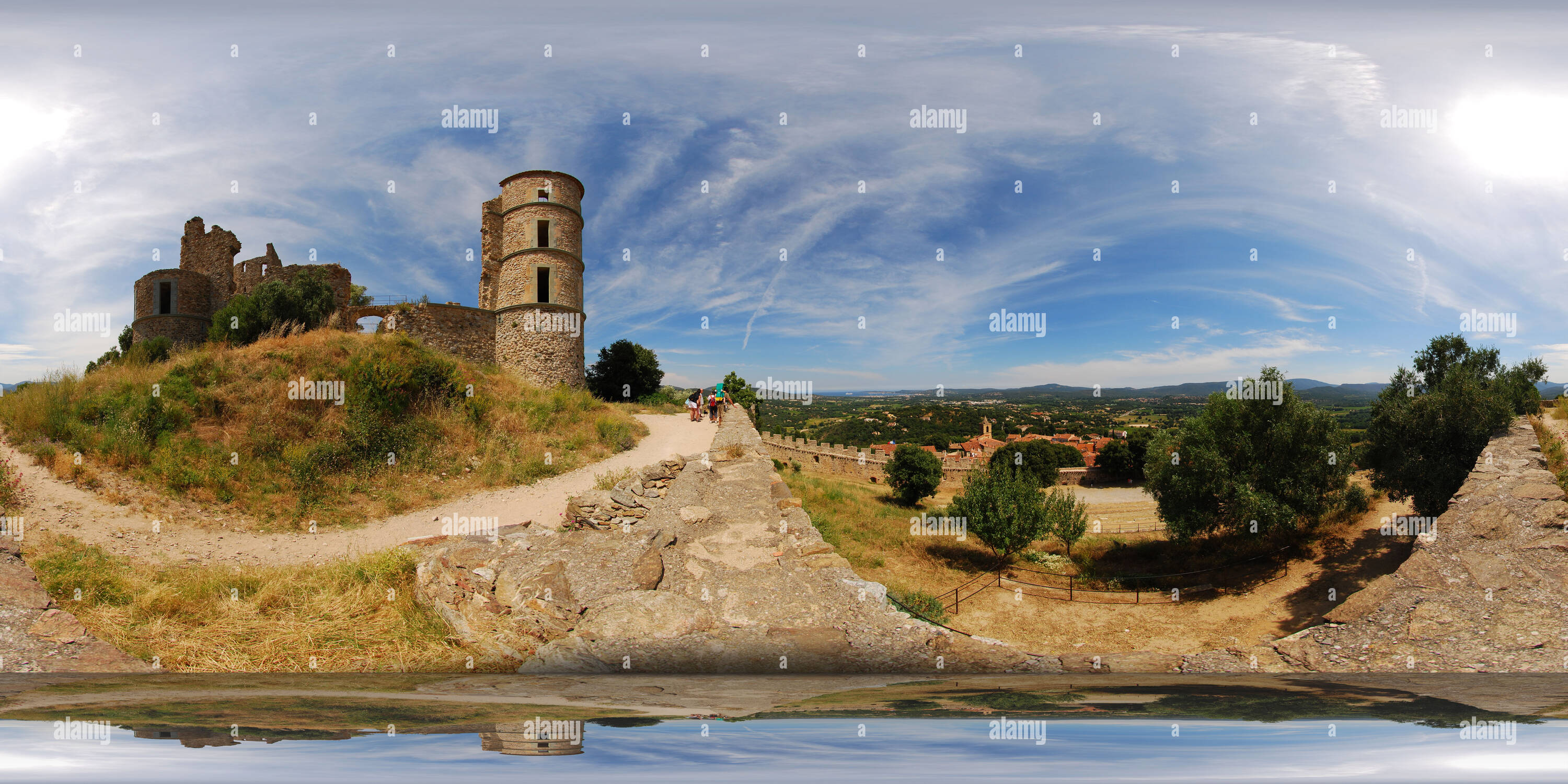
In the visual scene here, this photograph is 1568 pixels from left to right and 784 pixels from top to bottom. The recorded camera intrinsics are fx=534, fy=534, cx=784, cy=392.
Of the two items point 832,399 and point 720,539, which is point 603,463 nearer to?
point 720,539

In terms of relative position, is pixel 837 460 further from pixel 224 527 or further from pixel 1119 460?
pixel 224 527

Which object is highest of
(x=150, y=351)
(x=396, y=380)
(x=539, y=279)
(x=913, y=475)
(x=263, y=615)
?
(x=539, y=279)

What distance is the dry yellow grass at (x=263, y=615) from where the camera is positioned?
4855 mm

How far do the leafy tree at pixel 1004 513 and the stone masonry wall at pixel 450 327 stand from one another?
63.5 feet

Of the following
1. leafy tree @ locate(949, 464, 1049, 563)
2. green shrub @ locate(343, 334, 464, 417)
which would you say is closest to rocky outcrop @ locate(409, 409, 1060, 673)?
green shrub @ locate(343, 334, 464, 417)

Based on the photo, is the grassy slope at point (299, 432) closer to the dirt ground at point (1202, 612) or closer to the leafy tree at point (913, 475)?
the dirt ground at point (1202, 612)

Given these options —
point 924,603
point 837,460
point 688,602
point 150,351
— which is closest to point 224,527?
point 688,602

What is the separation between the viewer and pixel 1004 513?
1700 cm

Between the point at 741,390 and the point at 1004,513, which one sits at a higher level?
the point at 741,390

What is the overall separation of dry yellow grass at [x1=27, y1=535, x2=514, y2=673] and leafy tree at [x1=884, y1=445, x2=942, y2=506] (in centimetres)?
2843

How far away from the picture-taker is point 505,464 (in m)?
12.7

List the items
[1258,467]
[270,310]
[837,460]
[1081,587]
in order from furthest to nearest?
[837,460]
[270,310]
[1081,587]
[1258,467]

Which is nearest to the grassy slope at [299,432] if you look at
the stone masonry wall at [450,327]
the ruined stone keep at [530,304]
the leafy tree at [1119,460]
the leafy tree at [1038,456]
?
the stone masonry wall at [450,327]

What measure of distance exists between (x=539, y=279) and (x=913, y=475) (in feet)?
83.2
